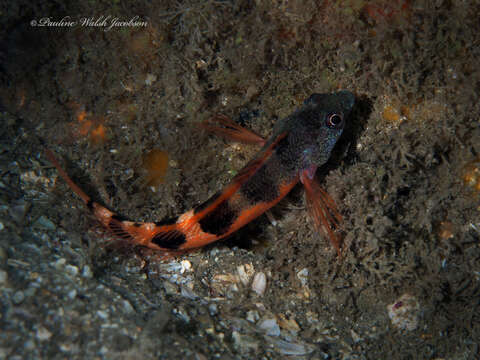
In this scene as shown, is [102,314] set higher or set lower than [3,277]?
lower

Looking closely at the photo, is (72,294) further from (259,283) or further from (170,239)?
(259,283)

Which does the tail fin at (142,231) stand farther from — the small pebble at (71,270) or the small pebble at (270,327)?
the small pebble at (270,327)

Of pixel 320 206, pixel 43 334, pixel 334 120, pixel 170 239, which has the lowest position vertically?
pixel 170 239

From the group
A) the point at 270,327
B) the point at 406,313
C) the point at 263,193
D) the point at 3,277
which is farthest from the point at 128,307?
the point at 406,313

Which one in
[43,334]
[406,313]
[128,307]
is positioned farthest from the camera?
[406,313]

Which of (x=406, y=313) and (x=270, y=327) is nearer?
(x=270, y=327)

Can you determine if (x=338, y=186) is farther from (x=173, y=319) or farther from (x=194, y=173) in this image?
(x=173, y=319)

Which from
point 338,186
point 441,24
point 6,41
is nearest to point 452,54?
point 441,24
